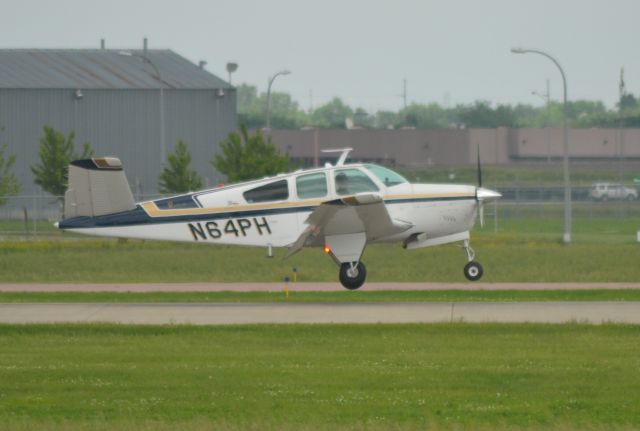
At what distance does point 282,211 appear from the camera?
2361 centimetres

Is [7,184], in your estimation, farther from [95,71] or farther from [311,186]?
[311,186]

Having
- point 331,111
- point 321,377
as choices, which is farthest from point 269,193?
point 331,111

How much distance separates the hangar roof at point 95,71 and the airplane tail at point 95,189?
42620mm

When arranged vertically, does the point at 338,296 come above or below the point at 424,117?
below

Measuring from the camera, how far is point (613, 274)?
3059cm

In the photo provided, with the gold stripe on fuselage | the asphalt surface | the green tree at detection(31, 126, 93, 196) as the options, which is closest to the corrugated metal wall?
the green tree at detection(31, 126, 93, 196)

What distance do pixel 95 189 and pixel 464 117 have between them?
287ft

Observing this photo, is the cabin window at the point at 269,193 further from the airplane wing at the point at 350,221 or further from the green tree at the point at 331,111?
the green tree at the point at 331,111

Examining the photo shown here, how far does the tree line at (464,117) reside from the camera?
107125mm

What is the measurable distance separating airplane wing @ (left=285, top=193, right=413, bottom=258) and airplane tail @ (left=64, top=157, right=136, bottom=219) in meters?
3.44

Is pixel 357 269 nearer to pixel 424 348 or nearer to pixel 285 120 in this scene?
pixel 424 348

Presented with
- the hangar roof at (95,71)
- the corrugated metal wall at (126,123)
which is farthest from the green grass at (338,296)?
the hangar roof at (95,71)

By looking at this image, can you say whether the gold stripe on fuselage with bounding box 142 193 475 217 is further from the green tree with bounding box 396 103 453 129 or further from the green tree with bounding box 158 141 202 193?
the green tree with bounding box 396 103 453 129

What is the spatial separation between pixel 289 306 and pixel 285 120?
89488 millimetres
